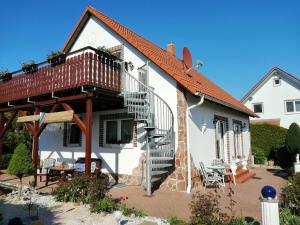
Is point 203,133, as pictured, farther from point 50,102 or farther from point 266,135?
A: point 266,135

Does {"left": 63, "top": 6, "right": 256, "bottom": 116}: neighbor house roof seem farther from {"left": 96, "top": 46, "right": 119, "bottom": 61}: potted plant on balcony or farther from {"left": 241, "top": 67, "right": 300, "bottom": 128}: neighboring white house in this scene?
{"left": 241, "top": 67, "right": 300, "bottom": 128}: neighboring white house

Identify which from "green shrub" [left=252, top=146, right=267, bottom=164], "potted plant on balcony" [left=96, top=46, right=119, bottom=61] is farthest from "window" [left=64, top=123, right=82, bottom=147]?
"green shrub" [left=252, top=146, right=267, bottom=164]

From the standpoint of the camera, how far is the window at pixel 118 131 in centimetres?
1109

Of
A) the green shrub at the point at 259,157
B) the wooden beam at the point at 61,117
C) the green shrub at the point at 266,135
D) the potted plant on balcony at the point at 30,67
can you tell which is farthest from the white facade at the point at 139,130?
the green shrub at the point at 266,135

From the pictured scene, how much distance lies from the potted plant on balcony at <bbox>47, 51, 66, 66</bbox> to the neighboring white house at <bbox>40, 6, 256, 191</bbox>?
7.77ft

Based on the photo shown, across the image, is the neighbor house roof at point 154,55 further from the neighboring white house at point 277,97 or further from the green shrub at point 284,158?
the neighboring white house at point 277,97

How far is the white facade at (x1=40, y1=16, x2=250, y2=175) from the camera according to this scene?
10.1 m

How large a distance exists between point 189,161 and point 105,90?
3717 mm

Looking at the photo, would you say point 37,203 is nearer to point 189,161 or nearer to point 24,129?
point 189,161

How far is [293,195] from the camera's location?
235 inches

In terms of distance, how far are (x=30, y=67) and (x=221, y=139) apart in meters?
9.00

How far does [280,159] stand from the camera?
17828mm

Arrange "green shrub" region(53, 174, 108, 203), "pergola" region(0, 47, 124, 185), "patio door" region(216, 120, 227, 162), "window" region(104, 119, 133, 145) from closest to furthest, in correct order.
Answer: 1. "green shrub" region(53, 174, 108, 203)
2. "pergola" region(0, 47, 124, 185)
3. "window" region(104, 119, 133, 145)
4. "patio door" region(216, 120, 227, 162)

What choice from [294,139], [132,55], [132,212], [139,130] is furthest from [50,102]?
[294,139]
